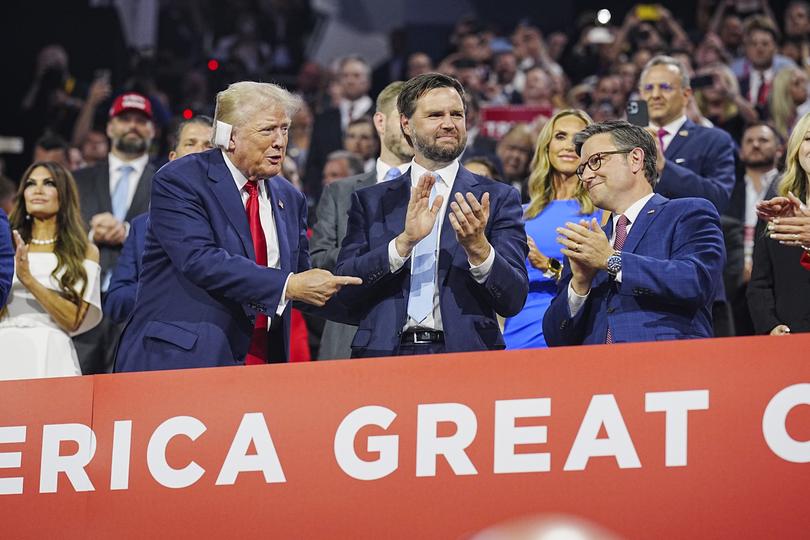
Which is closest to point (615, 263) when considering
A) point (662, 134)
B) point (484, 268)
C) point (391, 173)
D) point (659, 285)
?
point (659, 285)

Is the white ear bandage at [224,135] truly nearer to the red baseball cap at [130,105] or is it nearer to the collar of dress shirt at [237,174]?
the collar of dress shirt at [237,174]

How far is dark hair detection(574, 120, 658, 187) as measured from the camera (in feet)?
15.1

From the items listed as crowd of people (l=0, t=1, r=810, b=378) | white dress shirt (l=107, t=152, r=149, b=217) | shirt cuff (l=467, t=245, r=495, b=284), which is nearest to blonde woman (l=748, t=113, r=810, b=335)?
crowd of people (l=0, t=1, r=810, b=378)

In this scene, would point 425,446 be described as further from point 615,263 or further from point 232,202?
point 232,202

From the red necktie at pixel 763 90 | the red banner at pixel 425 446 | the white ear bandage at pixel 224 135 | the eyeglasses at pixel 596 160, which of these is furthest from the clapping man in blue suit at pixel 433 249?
the red necktie at pixel 763 90

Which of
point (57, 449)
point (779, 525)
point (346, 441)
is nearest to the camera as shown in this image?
point (779, 525)

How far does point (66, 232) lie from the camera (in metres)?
6.17

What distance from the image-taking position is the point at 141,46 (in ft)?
42.9

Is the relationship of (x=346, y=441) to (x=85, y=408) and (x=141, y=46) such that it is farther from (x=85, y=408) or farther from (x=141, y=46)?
(x=141, y=46)

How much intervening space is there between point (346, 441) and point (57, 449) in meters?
0.98

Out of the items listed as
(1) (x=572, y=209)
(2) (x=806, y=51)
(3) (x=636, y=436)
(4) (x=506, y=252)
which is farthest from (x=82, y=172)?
(2) (x=806, y=51)

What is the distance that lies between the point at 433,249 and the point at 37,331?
7.22 ft

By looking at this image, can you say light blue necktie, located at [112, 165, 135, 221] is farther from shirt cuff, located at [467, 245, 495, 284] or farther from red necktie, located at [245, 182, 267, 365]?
shirt cuff, located at [467, 245, 495, 284]

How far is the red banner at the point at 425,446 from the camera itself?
11.1 ft
